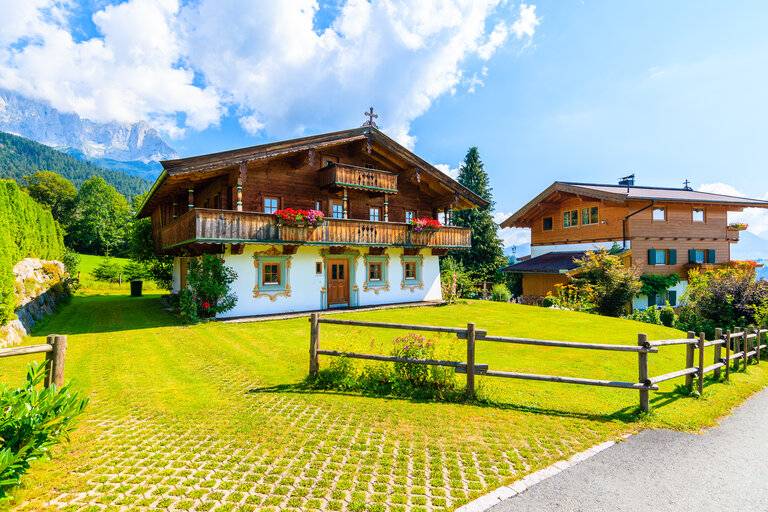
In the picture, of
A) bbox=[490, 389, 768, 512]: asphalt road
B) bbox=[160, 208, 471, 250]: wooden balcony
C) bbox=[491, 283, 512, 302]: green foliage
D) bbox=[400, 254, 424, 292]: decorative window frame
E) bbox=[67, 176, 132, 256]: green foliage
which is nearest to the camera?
bbox=[490, 389, 768, 512]: asphalt road

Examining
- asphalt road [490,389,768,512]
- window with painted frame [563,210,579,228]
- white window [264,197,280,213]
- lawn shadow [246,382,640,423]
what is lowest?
asphalt road [490,389,768,512]

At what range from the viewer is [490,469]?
5.05 metres

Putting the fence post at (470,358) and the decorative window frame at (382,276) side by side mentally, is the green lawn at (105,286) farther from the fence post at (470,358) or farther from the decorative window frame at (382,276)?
the fence post at (470,358)

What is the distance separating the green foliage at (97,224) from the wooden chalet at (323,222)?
42772mm

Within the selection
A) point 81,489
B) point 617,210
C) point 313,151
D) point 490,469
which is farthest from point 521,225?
point 81,489

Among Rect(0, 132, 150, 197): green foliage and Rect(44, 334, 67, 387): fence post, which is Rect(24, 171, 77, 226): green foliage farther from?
Rect(44, 334, 67, 387): fence post

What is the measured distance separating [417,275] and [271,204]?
Answer: 32.0ft

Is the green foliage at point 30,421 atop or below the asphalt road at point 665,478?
atop

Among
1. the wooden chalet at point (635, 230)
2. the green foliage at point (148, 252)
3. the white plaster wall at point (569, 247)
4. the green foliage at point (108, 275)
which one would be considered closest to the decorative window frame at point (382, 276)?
the wooden chalet at point (635, 230)

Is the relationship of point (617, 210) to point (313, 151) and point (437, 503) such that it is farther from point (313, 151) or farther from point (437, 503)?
point (437, 503)

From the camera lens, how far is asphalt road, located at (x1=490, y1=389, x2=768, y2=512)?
14.5 ft

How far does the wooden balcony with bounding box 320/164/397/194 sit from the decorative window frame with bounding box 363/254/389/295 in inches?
150

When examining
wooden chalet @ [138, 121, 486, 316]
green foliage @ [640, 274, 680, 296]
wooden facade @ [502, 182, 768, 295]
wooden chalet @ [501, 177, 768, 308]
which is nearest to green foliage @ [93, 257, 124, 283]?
wooden chalet @ [138, 121, 486, 316]

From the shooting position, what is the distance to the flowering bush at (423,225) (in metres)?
22.2
